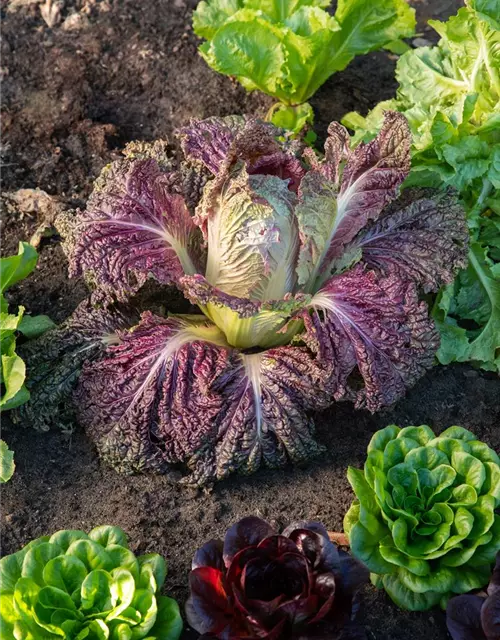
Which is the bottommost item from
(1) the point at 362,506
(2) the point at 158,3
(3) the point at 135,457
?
(1) the point at 362,506

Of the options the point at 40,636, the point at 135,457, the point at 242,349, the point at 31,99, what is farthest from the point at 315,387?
the point at 31,99

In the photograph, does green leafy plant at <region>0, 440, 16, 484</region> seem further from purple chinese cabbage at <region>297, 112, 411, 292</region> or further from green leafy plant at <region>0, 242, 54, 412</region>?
purple chinese cabbage at <region>297, 112, 411, 292</region>

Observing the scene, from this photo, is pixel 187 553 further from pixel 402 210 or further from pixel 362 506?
pixel 402 210

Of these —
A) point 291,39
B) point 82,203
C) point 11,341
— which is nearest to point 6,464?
point 11,341

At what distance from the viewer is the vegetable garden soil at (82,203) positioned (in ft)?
9.83

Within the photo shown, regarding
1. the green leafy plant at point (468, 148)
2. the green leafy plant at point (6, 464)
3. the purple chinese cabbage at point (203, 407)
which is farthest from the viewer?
the green leafy plant at point (468, 148)

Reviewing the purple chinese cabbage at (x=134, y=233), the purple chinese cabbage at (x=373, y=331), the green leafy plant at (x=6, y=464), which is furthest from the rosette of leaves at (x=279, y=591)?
the purple chinese cabbage at (x=134, y=233)

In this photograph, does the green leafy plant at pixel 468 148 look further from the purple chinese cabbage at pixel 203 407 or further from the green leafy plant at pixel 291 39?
the purple chinese cabbage at pixel 203 407

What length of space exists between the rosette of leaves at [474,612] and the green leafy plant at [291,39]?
7.84 feet

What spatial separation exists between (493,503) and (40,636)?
1.52 meters

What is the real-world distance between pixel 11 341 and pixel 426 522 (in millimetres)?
1647

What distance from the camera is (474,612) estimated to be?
262cm

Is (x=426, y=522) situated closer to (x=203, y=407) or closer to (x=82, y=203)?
(x=203, y=407)

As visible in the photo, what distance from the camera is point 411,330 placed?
9.78ft
